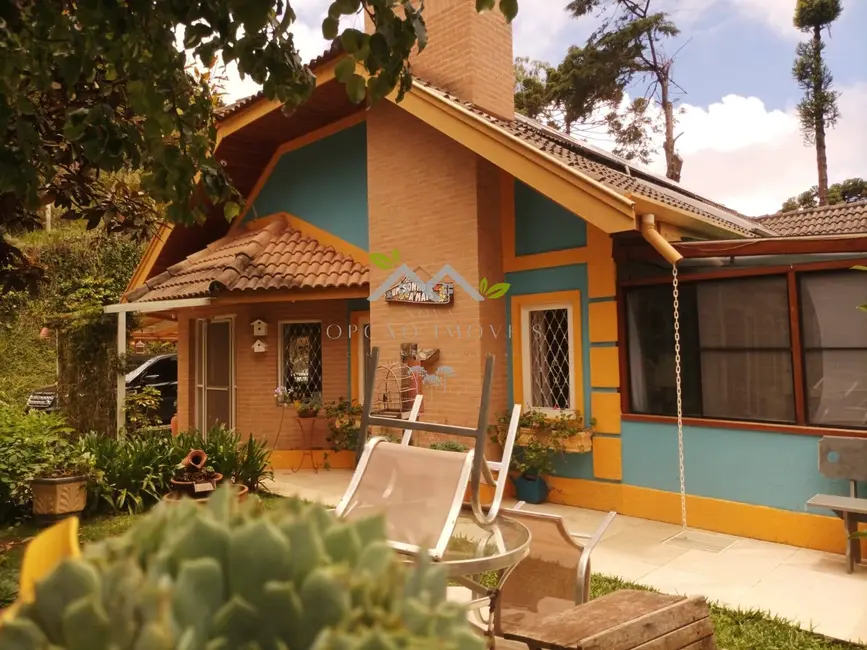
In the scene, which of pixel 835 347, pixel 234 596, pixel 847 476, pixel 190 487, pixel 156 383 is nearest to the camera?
pixel 234 596

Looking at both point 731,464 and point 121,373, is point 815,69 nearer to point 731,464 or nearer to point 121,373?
point 731,464

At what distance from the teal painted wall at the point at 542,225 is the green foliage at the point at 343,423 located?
3.48m

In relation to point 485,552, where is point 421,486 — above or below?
above

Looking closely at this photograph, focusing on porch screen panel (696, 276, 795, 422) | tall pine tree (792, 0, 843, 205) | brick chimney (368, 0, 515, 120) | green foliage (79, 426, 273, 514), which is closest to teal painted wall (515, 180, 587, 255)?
porch screen panel (696, 276, 795, 422)

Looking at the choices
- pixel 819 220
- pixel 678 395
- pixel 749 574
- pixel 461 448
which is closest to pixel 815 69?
pixel 819 220

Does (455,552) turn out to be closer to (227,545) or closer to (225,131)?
(227,545)

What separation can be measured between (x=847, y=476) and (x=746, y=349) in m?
1.47

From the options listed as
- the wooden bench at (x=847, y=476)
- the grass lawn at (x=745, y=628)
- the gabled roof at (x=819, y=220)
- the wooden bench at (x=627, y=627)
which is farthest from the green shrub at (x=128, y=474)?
the gabled roof at (x=819, y=220)

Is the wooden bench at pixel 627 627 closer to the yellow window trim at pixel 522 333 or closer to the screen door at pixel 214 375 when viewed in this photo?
the yellow window trim at pixel 522 333

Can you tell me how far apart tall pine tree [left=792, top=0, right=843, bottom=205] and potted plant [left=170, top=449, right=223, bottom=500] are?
25530 mm

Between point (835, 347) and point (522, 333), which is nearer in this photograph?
point (835, 347)

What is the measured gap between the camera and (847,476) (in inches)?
222

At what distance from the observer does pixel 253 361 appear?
10.3 meters

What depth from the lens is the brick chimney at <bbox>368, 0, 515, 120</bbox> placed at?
30.0 feet
